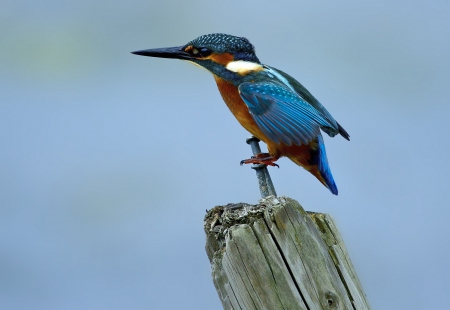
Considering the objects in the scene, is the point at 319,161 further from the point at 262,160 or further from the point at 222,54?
the point at 222,54

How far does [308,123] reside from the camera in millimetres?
2549

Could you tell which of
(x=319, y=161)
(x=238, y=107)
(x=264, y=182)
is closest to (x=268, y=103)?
(x=238, y=107)

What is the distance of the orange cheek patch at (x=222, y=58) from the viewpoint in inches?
111

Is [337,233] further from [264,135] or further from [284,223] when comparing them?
[264,135]

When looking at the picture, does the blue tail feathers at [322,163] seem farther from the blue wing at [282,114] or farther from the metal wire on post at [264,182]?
the metal wire on post at [264,182]

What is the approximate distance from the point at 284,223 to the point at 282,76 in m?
1.39

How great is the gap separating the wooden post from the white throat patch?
1.27 metres

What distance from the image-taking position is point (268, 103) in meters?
2.64

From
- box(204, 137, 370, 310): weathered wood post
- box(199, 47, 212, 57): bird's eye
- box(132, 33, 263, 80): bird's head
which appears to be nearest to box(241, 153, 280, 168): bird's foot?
box(132, 33, 263, 80): bird's head

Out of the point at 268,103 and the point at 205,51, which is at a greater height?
the point at 205,51

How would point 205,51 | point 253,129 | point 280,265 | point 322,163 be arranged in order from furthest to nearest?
1. point 205,51
2. point 253,129
3. point 322,163
4. point 280,265

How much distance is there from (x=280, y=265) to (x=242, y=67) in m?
1.47

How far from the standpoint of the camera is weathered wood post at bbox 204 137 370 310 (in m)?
1.59

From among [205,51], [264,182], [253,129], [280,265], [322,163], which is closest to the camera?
[280,265]
